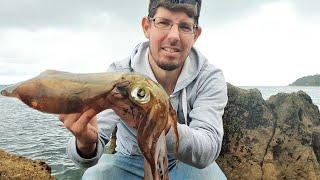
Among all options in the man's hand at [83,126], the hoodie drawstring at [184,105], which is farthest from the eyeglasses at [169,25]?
the man's hand at [83,126]

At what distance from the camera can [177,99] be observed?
484 centimetres

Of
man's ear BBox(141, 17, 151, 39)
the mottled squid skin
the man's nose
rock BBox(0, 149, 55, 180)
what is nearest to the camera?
the mottled squid skin

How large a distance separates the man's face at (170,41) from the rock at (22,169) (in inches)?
76.5

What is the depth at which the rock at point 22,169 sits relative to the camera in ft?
16.4

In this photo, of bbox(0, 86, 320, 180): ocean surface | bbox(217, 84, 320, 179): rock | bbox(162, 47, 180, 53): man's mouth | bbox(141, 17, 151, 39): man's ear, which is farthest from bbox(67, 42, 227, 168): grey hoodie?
bbox(0, 86, 320, 180): ocean surface

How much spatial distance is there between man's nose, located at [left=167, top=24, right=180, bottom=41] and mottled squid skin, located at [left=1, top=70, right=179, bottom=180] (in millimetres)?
1539

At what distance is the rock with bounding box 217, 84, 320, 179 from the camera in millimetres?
6680

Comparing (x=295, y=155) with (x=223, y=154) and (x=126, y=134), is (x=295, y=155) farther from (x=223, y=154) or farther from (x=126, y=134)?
(x=126, y=134)

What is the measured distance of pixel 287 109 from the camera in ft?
24.1

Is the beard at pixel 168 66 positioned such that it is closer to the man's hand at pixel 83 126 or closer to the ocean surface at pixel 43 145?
the man's hand at pixel 83 126

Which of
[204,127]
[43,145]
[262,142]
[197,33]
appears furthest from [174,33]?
[43,145]

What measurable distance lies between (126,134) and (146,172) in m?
1.77

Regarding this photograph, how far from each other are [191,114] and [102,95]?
1.81m

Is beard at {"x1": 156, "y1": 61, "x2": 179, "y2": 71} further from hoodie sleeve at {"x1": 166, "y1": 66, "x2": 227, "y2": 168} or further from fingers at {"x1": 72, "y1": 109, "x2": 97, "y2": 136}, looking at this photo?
fingers at {"x1": 72, "y1": 109, "x2": 97, "y2": 136}
